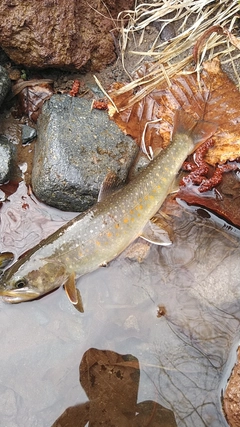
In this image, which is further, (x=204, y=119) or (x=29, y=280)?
(x=204, y=119)

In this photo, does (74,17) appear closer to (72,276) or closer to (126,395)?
(72,276)

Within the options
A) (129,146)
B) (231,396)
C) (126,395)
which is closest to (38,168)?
(129,146)

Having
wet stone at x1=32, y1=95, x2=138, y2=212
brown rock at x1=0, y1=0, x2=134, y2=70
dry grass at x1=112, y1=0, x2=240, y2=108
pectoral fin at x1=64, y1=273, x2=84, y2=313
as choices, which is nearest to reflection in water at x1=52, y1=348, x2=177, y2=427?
pectoral fin at x1=64, y1=273, x2=84, y2=313

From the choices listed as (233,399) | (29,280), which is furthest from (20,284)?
(233,399)

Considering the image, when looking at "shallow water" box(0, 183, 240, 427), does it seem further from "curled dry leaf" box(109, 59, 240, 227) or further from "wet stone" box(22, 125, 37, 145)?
"wet stone" box(22, 125, 37, 145)

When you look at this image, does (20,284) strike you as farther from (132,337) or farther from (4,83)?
(4,83)

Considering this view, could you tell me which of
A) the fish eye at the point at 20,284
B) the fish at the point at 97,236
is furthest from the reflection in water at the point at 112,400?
the fish eye at the point at 20,284
